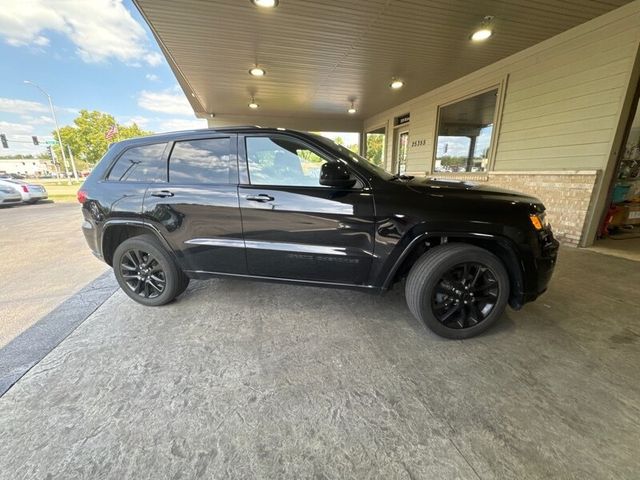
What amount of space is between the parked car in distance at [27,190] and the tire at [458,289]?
1508 cm

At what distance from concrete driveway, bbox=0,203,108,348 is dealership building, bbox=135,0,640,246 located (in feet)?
12.5

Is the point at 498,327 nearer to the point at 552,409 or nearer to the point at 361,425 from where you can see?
the point at 552,409

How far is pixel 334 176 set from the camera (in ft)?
6.95

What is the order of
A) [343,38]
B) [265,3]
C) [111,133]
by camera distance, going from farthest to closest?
1. [111,133]
2. [343,38]
3. [265,3]

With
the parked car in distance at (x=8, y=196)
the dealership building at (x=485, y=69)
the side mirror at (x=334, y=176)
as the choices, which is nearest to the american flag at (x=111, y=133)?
the parked car in distance at (x=8, y=196)

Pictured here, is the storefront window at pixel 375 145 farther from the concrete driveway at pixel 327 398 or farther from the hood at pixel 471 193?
the concrete driveway at pixel 327 398

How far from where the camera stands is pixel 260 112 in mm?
10531

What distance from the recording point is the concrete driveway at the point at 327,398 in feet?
4.29

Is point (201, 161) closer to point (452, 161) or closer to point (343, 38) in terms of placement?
point (343, 38)

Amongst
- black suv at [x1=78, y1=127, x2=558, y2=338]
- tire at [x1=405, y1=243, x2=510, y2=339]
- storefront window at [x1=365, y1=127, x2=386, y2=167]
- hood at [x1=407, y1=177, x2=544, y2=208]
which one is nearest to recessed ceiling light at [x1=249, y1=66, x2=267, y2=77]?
black suv at [x1=78, y1=127, x2=558, y2=338]

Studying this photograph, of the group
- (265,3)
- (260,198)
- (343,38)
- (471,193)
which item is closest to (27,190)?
(265,3)

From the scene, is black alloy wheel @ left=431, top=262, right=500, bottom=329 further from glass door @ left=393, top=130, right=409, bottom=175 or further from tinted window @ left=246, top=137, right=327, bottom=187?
glass door @ left=393, top=130, right=409, bottom=175

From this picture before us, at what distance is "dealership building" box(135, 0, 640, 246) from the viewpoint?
3.75m

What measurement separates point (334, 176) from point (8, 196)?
14252 mm
